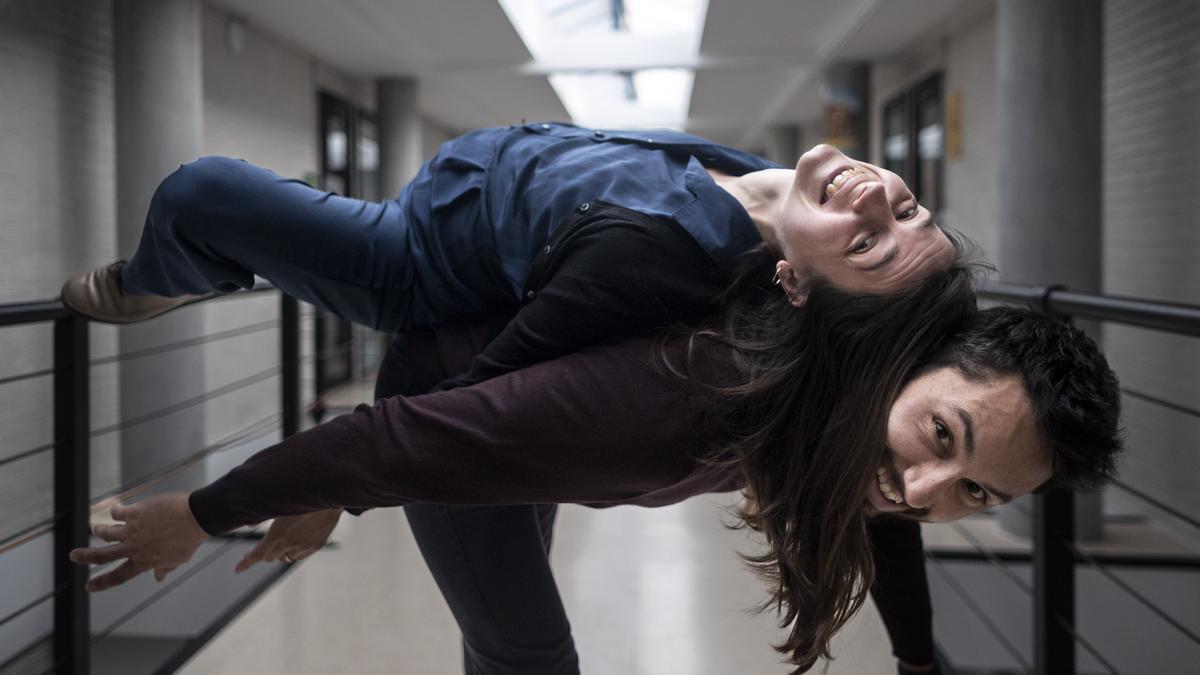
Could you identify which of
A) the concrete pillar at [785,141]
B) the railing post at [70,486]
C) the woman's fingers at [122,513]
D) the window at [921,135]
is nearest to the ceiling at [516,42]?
the window at [921,135]

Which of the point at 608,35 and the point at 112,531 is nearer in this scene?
the point at 112,531

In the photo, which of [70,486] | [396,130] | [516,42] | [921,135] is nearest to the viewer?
[70,486]

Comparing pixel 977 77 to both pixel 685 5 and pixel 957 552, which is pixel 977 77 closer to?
pixel 685 5

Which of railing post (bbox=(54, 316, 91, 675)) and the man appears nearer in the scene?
the man

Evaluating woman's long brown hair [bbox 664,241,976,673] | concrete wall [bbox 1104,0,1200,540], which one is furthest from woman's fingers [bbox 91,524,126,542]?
concrete wall [bbox 1104,0,1200,540]

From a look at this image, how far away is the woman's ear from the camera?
99 cm

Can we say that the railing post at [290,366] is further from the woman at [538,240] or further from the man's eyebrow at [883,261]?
the man's eyebrow at [883,261]

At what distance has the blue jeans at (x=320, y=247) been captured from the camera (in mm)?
1066

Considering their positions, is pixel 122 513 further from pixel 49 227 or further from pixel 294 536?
pixel 49 227

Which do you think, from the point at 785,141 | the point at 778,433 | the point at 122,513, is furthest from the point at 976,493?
the point at 785,141

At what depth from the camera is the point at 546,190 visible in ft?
3.48

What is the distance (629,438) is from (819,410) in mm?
196

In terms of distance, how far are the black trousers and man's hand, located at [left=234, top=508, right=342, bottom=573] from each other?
0.36 feet

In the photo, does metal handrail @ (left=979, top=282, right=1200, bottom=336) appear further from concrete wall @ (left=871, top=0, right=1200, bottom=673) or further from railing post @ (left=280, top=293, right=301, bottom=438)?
railing post @ (left=280, top=293, right=301, bottom=438)
